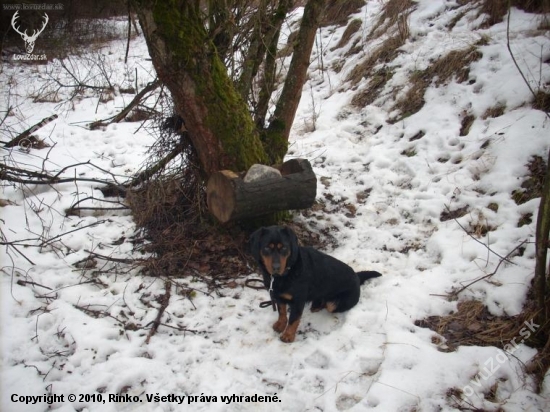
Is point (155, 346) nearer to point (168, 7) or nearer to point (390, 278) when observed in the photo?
point (390, 278)

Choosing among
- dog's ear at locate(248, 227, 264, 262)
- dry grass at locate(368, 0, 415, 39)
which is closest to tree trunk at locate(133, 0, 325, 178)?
dog's ear at locate(248, 227, 264, 262)

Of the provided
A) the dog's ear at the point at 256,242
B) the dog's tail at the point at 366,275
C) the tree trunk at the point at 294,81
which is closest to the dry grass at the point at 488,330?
the dog's tail at the point at 366,275

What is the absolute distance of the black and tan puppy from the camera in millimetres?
2668

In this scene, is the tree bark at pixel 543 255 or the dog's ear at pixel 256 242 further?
the dog's ear at pixel 256 242

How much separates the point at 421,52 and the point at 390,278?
14.7ft

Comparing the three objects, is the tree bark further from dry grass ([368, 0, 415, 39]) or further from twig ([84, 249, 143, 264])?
dry grass ([368, 0, 415, 39])

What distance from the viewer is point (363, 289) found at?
10.8ft

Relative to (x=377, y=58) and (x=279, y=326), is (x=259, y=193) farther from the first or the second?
(x=377, y=58)

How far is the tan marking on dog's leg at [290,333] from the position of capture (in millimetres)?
2821

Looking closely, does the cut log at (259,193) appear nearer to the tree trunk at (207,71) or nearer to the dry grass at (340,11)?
the tree trunk at (207,71)

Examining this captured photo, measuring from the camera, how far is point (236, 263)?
3.66m

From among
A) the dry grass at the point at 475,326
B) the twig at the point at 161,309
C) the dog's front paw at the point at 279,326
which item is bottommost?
the dry grass at the point at 475,326

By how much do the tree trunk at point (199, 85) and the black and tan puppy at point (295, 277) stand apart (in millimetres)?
1157

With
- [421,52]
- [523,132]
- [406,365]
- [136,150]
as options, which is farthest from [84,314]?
[421,52]
